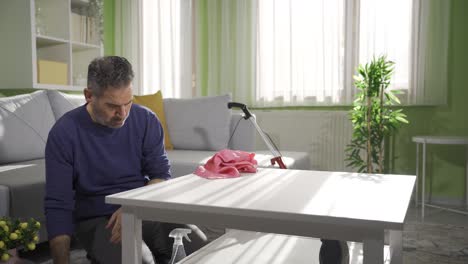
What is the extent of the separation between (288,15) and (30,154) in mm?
2542

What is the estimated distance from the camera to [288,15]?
13.3ft

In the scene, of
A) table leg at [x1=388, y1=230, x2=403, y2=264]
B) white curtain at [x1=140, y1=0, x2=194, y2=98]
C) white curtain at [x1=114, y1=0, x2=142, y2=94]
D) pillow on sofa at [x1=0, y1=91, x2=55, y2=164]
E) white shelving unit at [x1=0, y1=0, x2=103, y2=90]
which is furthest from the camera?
white curtain at [x1=114, y1=0, x2=142, y2=94]

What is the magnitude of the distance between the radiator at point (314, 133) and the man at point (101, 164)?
2.52 metres

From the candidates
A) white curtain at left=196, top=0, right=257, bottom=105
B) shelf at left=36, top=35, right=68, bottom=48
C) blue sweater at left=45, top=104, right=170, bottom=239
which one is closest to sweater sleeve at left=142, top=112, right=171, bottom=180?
blue sweater at left=45, top=104, right=170, bottom=239

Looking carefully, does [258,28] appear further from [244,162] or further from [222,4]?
[244,162]

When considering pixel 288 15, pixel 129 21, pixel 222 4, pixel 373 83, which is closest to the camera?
pixel 373 83

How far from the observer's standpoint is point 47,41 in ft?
11.8

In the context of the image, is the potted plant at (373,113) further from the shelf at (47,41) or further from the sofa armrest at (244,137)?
the shelf at (47,41)

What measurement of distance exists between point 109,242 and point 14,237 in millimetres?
311

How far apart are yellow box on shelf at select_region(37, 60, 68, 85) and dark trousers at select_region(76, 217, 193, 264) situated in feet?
7.61

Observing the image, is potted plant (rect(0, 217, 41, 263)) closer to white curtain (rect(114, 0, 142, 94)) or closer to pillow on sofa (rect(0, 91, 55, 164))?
pillow on sofa (rect(0, 91, 55, 164))

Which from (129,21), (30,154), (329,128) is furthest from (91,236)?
(129,21)

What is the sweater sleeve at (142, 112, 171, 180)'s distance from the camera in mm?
1600

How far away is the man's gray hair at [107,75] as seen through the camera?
4.36 ft
